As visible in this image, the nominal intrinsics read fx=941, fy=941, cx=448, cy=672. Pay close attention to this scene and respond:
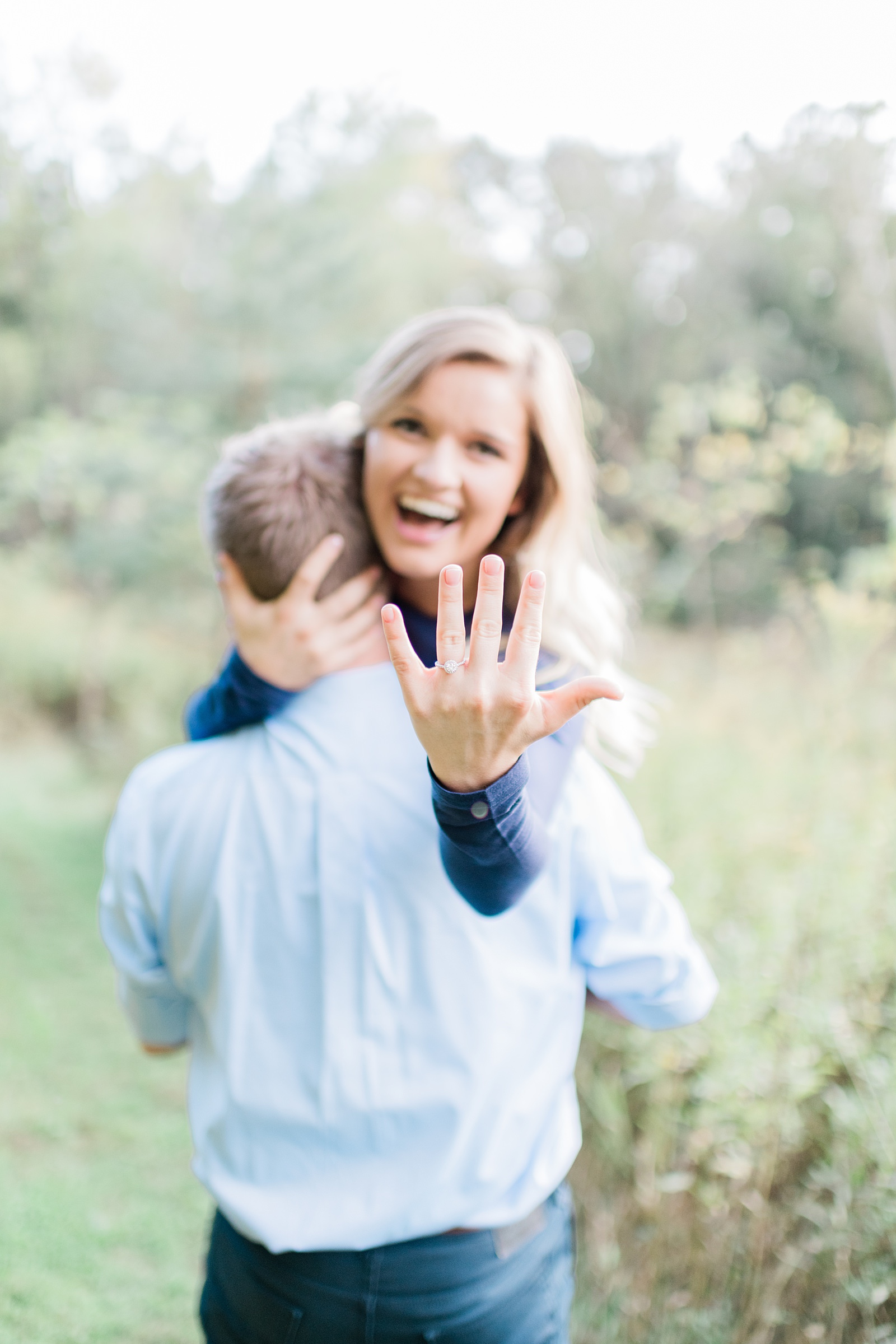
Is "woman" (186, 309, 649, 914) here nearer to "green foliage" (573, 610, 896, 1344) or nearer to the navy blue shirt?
the navy blue shirt

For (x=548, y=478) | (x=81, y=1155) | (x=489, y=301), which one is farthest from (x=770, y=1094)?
(x=489, y=301)

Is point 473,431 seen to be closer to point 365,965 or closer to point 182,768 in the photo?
point 182,768

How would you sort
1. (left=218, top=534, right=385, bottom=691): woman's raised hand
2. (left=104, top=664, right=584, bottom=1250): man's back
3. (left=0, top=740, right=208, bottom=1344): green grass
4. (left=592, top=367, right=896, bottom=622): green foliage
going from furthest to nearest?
(left=592, top=367, right=896, bottom=622): green foliage, (left=0, top=740, right=208, bottom=1344): green grass, (left=218, top=534, right=385, bottom=691): woman's raised hand, (left=104, top=664, right=584, bottom=1250): man's back

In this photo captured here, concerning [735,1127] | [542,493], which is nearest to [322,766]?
[542,493]

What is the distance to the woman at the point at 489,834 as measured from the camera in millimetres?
830

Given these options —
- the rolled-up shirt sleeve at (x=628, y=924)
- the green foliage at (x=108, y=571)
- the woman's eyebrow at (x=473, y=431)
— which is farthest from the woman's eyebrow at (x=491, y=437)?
the green foliage at (x=108, y=571)

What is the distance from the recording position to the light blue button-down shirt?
0.96 metres

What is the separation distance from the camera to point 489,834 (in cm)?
77

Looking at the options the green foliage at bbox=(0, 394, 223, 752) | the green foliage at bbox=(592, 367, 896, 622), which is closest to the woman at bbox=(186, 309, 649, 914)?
the green foliage at bbox=(592, 367, 896, 622)

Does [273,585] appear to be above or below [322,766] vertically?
above

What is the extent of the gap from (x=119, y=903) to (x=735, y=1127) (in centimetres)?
135

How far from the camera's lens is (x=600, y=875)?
1035 millimetres

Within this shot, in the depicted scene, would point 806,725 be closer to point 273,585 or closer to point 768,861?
point 768,861

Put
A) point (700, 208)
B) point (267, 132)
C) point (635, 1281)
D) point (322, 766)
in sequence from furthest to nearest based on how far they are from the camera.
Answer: point (700, 208) → point (267, 132) → point (635, 1281) → point (322, 766)
